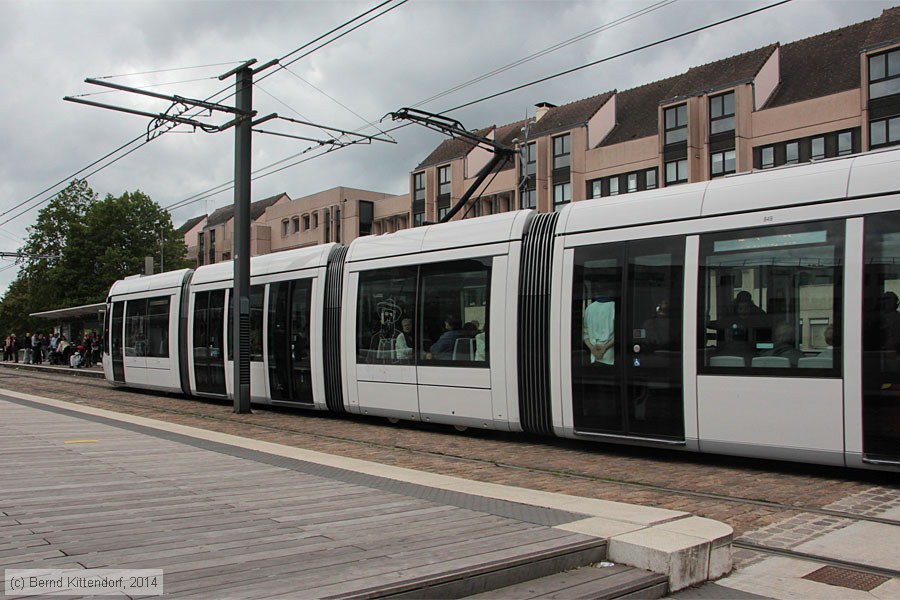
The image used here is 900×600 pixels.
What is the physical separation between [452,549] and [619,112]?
2046 inches

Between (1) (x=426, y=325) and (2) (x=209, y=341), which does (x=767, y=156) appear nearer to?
(2) (x=209, y=341)

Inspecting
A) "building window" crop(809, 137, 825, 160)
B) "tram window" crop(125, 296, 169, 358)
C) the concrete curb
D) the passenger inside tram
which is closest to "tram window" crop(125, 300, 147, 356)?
"tram window" crop(125, 296, 169, 358)

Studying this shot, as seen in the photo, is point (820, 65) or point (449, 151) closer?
point (820, 65)

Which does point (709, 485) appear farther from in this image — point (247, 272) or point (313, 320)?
point (247, 272)

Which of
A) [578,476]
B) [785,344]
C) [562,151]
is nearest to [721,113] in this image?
[562,151]

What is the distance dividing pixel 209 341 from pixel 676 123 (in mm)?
34228

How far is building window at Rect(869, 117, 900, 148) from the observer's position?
35.2 m

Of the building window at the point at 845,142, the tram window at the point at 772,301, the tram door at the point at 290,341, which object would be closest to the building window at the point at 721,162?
the building window at the point at 845,142

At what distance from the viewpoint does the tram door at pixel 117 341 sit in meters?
22.0

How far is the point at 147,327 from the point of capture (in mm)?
20312

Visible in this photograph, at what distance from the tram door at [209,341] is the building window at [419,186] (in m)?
45.8

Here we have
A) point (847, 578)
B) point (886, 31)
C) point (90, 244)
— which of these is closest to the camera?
point (847, 578)

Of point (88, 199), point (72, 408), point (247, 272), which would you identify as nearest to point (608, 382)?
point (247, 272)

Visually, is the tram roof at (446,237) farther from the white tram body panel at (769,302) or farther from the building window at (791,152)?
the building window at (791,152)
